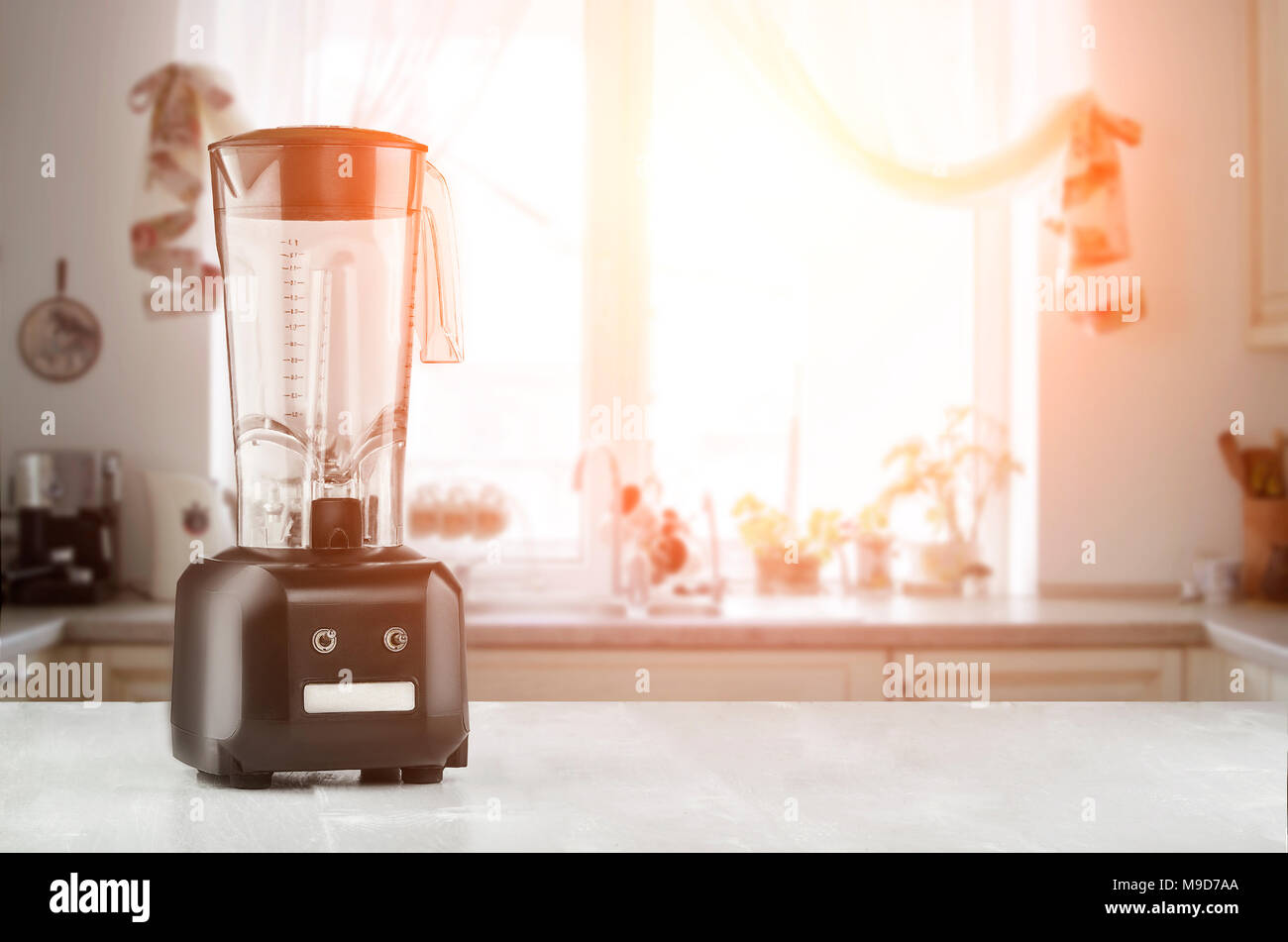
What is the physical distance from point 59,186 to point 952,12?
86.7 inches

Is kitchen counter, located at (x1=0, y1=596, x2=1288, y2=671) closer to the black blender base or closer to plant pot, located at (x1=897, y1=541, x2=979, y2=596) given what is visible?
plant pot, located at (x1=897, y1=541, x2=979, y2=596)

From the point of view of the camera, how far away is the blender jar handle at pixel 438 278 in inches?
40.9

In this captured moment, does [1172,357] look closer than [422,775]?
No

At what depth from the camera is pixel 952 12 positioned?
3049mm

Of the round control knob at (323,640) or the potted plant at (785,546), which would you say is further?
the potted plant at (785,546)

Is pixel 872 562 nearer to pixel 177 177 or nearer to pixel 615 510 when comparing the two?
pixel 615 510

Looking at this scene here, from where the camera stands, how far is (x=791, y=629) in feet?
7.65

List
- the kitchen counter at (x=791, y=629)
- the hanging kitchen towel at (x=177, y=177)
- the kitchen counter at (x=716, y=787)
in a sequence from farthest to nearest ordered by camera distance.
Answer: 1. the hanging kitchen towel at (x=177, y=177)
2. the kitchen counter at (x=791, y=629)
3. the kitchen counter at (x=716, y=787)

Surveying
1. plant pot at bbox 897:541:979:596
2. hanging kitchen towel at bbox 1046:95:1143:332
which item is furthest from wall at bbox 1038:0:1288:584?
plant pot at bbox 897:541:979:596

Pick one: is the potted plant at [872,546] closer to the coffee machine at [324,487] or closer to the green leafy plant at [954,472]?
the green leafy plant at [954,472]

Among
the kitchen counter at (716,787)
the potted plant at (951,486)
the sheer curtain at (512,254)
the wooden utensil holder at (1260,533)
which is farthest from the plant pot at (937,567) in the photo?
the kitchen counter at (716,787)

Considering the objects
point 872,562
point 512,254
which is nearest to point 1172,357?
point 872,562

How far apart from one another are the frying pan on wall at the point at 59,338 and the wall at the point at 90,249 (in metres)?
0.02

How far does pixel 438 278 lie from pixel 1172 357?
239 centimetres
